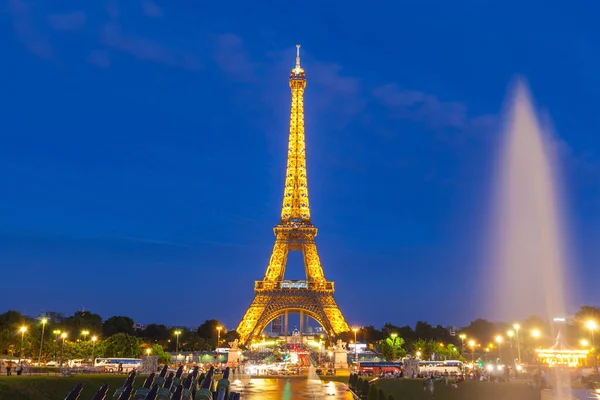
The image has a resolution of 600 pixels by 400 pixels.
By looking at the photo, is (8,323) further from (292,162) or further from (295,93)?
(295,93)

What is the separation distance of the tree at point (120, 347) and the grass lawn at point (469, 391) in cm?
4702

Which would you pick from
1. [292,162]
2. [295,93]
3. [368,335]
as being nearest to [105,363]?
[292,162]

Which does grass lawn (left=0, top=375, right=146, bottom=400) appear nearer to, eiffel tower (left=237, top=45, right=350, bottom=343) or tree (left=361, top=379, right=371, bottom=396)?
tree (left=361, top=379, right=371, bottom=396)

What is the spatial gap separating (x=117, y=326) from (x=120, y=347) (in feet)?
219

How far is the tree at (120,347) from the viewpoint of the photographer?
83.0 metres

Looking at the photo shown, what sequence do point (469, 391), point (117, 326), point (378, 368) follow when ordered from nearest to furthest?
point (469, 391), point (378, 368), point (117, 326)

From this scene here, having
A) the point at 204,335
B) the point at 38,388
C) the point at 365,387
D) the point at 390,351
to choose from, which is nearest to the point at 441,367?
the point at 390,351

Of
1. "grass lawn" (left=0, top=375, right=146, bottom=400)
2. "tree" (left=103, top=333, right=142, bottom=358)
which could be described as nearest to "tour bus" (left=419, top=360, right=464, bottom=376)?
"tree" (left=103, top=333, right=142, bottom=358)

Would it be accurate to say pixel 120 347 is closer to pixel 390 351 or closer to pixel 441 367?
pixel 390 351

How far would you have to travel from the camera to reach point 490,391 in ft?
142

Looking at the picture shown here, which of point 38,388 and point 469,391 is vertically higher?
point 38,388

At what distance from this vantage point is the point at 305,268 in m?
110

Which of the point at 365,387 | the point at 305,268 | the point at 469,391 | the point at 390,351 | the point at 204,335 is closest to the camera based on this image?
the point at 365,387

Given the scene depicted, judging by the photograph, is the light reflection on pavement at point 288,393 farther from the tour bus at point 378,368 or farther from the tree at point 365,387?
the tour bus at point 378,368
